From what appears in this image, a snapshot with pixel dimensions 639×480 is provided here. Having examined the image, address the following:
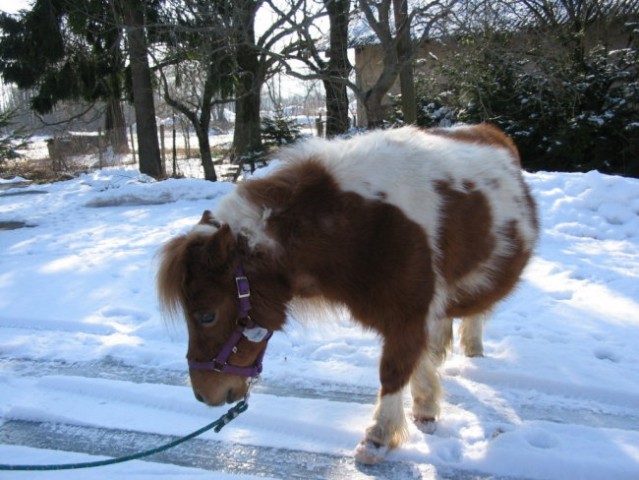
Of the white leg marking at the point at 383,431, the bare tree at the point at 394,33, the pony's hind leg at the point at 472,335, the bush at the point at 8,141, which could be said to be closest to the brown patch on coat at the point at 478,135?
the pony's hind leg at the point at 472,335

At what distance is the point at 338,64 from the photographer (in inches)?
499

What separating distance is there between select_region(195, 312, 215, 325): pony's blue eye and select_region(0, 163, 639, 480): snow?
63cm

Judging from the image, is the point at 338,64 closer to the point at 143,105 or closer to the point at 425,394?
the point at 143,105

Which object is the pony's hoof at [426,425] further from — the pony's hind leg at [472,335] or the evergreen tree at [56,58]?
the evergreen tree at [56,58]

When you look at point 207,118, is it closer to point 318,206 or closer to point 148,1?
point 148,1

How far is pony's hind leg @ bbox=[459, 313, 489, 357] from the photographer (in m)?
3.75

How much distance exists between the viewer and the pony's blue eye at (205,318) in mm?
2428

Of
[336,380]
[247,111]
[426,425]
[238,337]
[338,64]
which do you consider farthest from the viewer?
[247,111]

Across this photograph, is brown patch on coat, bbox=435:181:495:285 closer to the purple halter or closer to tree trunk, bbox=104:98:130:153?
the purple halter

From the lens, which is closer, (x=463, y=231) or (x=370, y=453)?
(x=370, y=453)

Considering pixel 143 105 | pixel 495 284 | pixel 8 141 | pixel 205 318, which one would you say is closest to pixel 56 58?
pixel 8 141

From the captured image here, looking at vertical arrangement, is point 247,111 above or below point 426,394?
above

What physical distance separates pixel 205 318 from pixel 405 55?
8.93 m

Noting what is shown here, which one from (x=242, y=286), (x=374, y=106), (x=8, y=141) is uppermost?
(x=374, y=106)
